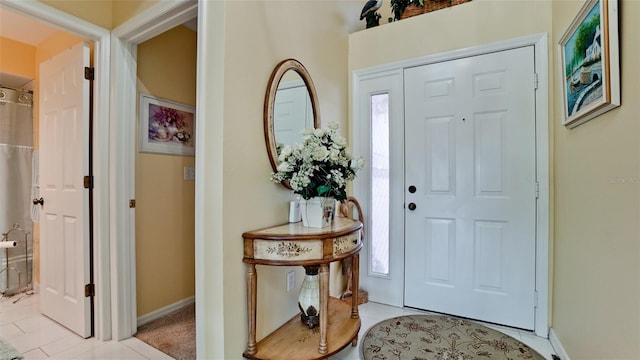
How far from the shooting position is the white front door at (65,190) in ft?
6.59

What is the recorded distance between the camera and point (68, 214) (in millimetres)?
2098

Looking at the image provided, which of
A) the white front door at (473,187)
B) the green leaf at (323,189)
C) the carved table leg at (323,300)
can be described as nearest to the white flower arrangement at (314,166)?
the green leaf at (323,189)

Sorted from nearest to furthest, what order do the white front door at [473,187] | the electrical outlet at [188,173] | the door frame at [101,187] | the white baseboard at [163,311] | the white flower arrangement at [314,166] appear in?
the white flower arrangement at [314,166] → the door frame at [101,187] → the white front door at [473,187] → the white baseboard at [163,311] → the electrical outlet at [188,173]

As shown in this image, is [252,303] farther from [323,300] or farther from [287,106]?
[287,106]

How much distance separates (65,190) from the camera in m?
2.11

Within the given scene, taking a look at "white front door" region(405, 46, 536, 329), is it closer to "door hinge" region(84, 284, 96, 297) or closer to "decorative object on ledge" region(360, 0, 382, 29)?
"decorative object on ledge" region(360, 0, 382, 29)

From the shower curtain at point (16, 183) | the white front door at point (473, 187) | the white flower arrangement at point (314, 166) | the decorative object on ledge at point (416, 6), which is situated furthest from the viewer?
the shower curtain at point (16, 183)

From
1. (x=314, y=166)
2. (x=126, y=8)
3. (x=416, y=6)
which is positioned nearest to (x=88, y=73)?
(x=126, y=8)

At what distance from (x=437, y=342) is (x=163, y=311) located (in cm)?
215

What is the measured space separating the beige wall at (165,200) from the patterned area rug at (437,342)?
169 centimetres

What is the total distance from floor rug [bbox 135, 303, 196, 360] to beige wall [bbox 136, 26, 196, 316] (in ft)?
0.46

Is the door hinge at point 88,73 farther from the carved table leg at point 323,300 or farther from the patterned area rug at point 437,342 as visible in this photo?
the patterned area rug at point 437,342

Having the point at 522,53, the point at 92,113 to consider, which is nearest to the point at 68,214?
the point at 92,113

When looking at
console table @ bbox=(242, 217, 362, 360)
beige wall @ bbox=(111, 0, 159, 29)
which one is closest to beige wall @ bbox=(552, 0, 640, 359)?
console table @ bbox=(242, 217, 362, 360)
